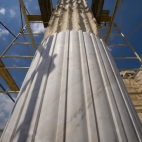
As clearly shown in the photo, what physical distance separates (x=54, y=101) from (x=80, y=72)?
52cm

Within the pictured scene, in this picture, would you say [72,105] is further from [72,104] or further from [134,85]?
[134,85]

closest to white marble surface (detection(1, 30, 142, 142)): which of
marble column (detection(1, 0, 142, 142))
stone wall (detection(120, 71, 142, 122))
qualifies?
marble column (detection(1, 0, 142, 142))

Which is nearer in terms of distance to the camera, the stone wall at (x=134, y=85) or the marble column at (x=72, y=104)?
the marble column at (x=72, y=104)

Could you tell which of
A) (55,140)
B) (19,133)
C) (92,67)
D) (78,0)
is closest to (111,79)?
(92,67)

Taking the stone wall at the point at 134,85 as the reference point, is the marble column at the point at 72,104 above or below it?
below

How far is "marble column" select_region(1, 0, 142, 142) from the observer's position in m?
1.20

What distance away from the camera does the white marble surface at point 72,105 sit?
3.94ft

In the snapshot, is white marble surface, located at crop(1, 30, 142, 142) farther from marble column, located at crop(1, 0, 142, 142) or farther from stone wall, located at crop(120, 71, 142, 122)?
stone wall, located at crop(120, 71, 142, 122)

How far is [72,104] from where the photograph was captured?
4.55ft

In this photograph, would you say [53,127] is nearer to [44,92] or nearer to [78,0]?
[44,92]

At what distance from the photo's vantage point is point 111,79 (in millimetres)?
1834

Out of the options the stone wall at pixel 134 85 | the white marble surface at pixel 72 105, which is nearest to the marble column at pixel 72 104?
the white marble surface at pixel 72 105

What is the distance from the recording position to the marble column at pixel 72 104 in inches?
47.4

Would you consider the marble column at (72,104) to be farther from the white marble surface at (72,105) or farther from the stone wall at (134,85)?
the stone wall at (134,85)
